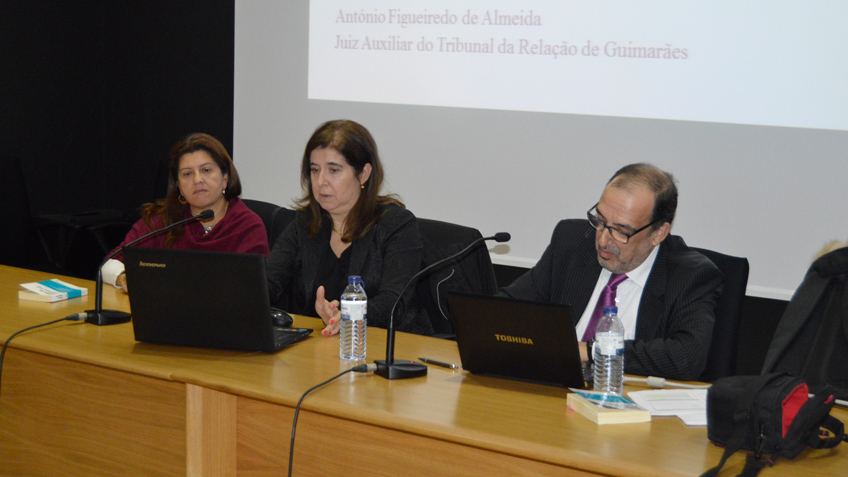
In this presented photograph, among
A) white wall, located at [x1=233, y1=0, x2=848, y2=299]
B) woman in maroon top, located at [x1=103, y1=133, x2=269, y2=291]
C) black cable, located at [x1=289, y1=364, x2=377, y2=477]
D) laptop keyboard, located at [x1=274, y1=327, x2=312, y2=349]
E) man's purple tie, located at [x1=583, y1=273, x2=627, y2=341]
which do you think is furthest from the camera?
white wall, located at [x1=233, y1=0, x2=848, y2=299]

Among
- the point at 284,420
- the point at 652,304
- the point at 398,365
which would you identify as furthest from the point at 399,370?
the point at 652,304

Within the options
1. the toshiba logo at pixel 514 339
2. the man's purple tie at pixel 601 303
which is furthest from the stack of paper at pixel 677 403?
the man's purple tie at pixel 601 303

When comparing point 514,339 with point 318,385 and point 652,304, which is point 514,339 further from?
point 652,304

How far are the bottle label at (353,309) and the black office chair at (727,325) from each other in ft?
3.04

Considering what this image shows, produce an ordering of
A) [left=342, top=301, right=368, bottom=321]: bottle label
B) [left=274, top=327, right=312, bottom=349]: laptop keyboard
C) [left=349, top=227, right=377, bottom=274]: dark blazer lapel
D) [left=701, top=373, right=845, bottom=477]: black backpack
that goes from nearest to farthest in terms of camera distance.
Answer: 1. [left=701, top=373, right=845, bottom=477]: black backpack
2. [left=342, top=301, right=368, bottom=321]: bottle label
3. [left=274, top=327, right=312, bottom=349]: laptop keyboard
4. [left=349, top=227, right=377, bottom=274]: dark blazer lapel

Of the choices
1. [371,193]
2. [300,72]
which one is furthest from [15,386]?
[300,72]

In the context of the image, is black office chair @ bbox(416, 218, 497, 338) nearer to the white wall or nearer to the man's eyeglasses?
the man's eyeglasses

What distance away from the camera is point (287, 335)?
203 cm

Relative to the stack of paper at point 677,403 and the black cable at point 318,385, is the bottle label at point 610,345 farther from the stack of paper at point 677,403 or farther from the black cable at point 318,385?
the black cable at point 318,385

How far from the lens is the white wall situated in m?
2.87

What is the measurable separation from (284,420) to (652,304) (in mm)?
991

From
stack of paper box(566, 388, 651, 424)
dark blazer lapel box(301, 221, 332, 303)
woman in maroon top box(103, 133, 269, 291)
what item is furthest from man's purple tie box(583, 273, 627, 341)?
woman in maroon top box(103, 133, 269, 291)

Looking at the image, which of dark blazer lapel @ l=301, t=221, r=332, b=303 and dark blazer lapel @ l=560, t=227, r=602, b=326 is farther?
dark blazer lapel @ l=301, t=221, r=332, b=303

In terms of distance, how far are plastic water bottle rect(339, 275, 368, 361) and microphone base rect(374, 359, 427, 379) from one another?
0.12m
